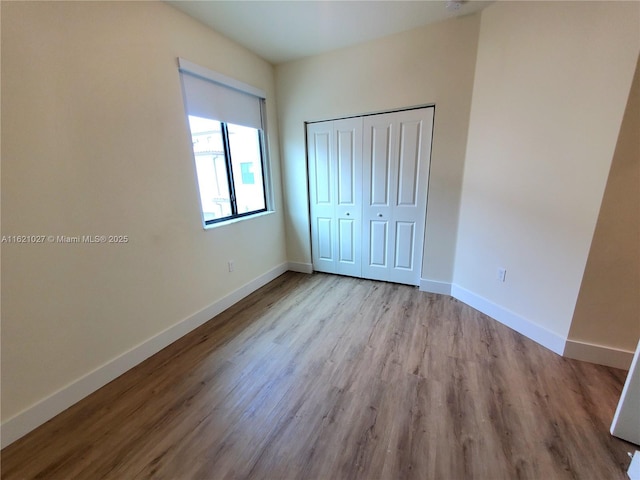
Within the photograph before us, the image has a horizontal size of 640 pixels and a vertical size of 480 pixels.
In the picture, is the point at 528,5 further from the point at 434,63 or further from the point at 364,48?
the point at 364,48

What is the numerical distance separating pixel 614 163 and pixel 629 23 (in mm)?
757

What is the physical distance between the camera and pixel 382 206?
2979 mm

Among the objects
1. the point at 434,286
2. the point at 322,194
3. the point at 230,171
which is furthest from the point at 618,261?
the point at 230,171

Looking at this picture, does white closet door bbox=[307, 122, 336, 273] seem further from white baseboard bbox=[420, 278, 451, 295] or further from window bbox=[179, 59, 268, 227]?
white baseboard bbox=[420, 278, 451, 295]

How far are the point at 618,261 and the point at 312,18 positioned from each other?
2.91 m

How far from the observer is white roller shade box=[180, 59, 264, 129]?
2.17 meters

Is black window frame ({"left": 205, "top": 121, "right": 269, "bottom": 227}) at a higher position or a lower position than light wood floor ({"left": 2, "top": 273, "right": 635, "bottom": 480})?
higher

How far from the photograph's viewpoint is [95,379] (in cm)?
168

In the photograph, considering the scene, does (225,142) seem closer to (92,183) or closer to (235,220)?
(235,220)

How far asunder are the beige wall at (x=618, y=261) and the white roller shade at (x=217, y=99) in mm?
2931

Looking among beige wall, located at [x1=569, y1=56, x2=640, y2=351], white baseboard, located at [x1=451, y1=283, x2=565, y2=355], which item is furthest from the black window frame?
beige wall, located at [x1=569, y1=56, x2=640, y2=351]

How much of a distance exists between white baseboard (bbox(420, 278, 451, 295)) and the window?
2145 millimetres

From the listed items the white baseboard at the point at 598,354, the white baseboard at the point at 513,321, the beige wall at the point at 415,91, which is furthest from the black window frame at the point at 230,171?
the white baseboard at the point at 598,354

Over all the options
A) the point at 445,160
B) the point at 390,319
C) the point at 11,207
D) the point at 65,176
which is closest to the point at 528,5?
the point at 445,160
